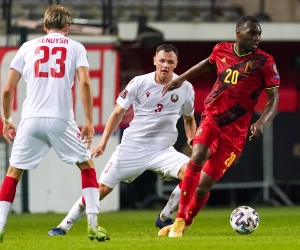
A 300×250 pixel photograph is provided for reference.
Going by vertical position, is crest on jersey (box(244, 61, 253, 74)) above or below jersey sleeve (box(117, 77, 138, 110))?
above

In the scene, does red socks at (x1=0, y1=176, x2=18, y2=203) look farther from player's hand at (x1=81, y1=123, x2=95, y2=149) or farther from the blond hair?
the blond hair

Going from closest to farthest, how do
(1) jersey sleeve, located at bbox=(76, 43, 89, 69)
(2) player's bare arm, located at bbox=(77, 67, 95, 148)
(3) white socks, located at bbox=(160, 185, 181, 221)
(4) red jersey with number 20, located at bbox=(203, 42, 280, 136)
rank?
(2) player's bare arm, located at bbox=(77, 67, 95, 148)
(1) jersey sleeve, located at bbox=(76, 43, 89, 69)
(4) red jersey with number 20, located at bbox=(203, 42, 280, 136)
(3) white socks, located at bbox=(160, 185, 181, 221)

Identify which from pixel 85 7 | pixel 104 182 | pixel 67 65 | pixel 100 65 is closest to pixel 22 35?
pixel 100 65

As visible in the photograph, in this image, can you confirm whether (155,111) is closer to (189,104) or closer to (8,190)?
(189,104)

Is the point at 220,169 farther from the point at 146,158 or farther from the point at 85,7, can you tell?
the point at 85,7

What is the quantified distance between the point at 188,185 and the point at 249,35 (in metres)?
1.66

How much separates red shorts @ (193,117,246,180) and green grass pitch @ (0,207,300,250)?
2.37 feet

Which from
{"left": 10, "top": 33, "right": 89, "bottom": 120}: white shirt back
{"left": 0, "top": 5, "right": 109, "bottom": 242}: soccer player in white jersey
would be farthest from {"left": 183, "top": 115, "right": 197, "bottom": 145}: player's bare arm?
{"left": 10, "top": 33, "right": 89, "bottom": 120}: white shirt back

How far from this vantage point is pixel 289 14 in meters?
21.4

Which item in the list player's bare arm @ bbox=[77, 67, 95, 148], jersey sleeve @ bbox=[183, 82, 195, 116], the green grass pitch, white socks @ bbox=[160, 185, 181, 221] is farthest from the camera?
jersey sleeve @ bbox=[183, 82, 195, 116]

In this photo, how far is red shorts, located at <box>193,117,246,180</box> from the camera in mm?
10172

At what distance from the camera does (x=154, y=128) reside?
36.6 feet

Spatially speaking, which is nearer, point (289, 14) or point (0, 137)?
point (0, 137)

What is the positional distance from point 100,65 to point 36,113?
24.8ft
